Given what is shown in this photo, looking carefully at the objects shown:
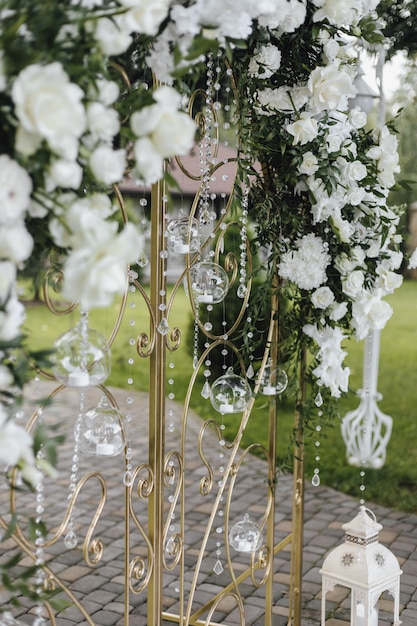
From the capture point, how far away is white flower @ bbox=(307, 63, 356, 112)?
2.36 meters

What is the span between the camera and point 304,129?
242cm

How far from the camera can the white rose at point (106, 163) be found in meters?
1.36

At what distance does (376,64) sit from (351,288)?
5.13ft

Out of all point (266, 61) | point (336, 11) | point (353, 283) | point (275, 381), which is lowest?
point (275, 381)

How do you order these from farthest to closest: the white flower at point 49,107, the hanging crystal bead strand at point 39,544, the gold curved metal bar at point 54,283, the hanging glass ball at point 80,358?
the gold curved metal bar at point 54,283 → the hanging glass ball at point 80,358 → the hanging crystal bead strand at point 39,544 → the white flower at point 49,107

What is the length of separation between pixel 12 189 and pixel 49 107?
143 millimetres

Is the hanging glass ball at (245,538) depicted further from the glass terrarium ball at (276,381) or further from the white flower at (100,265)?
the white flower at (100,265)

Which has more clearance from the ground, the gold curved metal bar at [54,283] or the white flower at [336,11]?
the white flower at [336,11]

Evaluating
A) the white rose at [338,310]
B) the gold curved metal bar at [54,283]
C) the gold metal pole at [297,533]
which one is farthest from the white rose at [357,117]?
the gold curved metal bar at [54,283]

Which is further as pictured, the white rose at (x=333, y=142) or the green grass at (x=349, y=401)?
the green grass at (x=349, y=401)

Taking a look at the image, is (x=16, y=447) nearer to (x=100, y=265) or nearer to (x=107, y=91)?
(x=100, y=265)

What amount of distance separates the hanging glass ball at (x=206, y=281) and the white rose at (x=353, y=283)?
431 millimetres

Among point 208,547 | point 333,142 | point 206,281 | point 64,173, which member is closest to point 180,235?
point 206,281

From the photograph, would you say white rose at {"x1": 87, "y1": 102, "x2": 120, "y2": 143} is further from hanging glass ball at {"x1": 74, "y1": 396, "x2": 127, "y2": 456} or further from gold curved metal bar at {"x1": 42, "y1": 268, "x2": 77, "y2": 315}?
hanging glass ball at {"x1": 74, "y1": 396, "x2": 127, "y2": 456}
